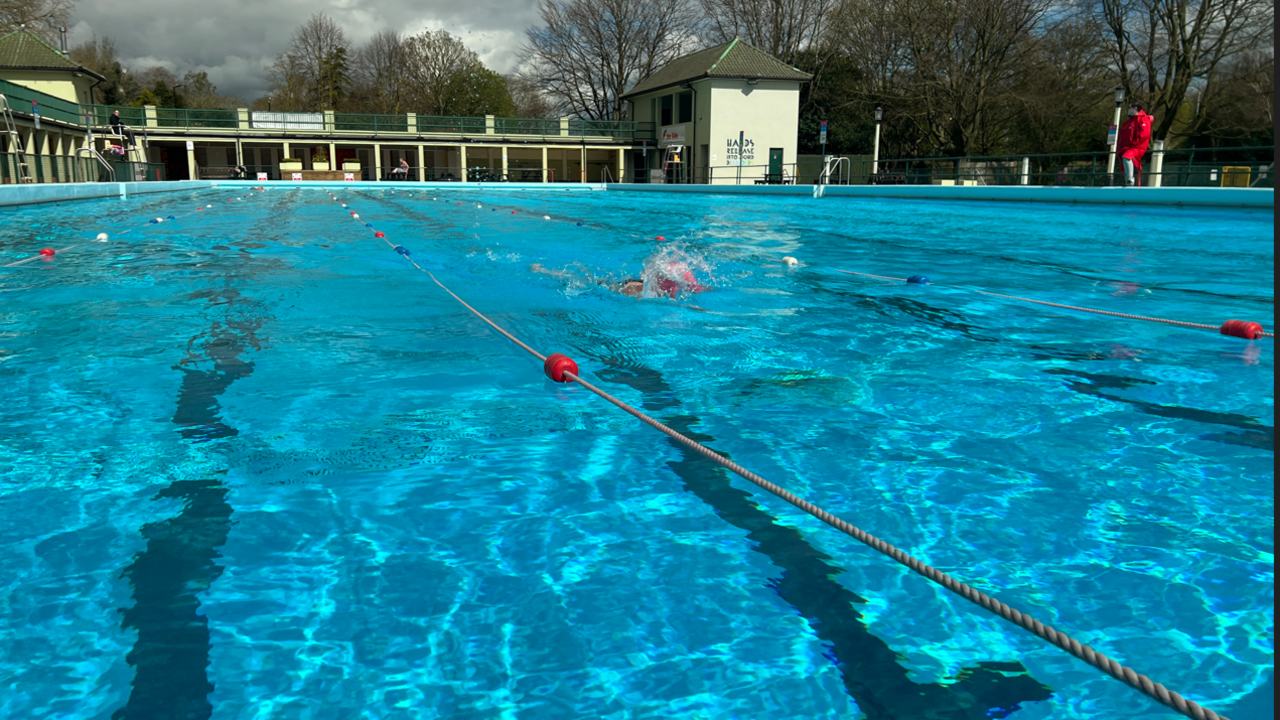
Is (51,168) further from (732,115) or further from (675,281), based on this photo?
(732,115)

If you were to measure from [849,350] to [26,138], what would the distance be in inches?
1243

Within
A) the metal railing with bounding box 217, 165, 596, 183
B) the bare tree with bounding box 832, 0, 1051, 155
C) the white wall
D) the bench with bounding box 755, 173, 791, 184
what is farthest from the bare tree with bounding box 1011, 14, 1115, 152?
the metal railing with bounding box 217, 165, 596, 183

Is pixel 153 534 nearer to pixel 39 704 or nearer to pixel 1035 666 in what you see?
pixel 39 704

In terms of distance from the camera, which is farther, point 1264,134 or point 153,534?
point 1264,134

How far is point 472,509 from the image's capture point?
2.74 metres

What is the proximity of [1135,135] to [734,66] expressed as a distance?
2523 cm

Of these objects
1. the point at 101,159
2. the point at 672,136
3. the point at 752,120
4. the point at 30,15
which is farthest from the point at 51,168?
the point at 672,136

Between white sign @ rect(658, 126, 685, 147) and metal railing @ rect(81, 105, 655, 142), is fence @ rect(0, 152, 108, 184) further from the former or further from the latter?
white sign @ rect(658, 126, 685, 147)

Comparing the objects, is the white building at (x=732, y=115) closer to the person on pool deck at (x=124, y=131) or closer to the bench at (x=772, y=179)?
the bench at (x=772, y=179)

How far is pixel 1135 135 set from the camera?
16.6 meters

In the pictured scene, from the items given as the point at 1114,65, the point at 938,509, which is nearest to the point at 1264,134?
the point at 1114,65

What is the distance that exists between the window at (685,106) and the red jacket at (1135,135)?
25959 millimetres

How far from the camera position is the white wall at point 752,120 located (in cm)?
3922

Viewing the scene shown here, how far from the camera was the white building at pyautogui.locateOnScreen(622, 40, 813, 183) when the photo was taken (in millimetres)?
39156
